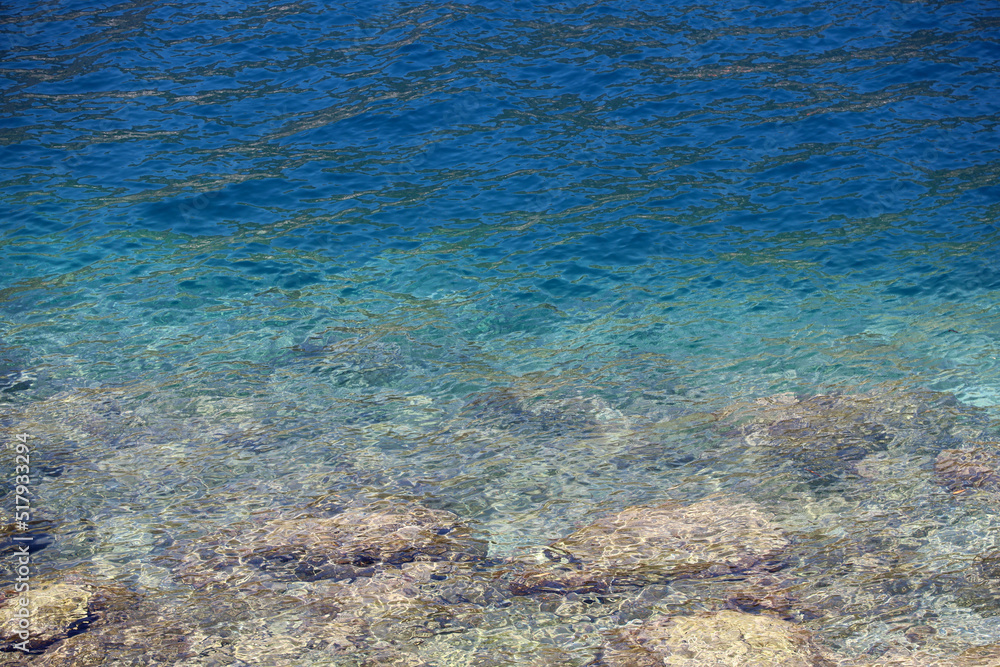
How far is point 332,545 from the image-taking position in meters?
6.14

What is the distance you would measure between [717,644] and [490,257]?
22.9ft

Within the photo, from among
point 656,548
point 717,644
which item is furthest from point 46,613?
point 717,644

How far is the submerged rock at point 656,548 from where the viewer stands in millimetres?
5812

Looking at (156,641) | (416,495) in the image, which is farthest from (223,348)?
(156,641)

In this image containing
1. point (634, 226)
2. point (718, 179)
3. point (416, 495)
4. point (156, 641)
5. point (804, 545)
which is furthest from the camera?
point (718, 179)

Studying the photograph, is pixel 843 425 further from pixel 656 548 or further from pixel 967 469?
pixel 656 548

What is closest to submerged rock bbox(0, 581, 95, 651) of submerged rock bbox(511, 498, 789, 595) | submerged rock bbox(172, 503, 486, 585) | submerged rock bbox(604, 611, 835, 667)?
submerged rock bbox(172, 503, 486, 585)

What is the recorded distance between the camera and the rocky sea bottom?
17.2ft

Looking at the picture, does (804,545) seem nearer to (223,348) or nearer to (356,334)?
(356,334)

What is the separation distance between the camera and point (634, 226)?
1169cm

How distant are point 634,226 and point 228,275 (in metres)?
6.01

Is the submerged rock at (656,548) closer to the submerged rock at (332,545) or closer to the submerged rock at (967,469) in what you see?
the submerged rock at (332,545)

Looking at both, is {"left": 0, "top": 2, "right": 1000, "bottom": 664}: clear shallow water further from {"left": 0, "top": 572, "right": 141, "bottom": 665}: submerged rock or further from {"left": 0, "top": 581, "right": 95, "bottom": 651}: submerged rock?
{"left": 0, "top": 581, "right": 95, "bottom": 651}: submerged rock

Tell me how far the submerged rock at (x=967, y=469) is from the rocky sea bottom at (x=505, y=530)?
0.03 meters
